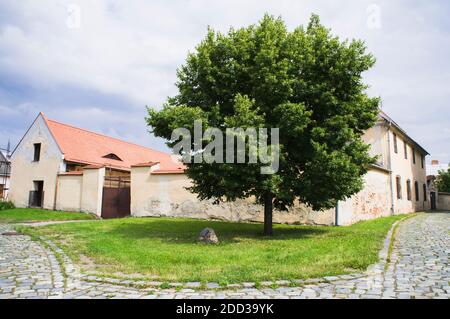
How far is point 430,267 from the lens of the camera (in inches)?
240

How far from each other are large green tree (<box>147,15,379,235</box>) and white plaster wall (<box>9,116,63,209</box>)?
16.7 meters

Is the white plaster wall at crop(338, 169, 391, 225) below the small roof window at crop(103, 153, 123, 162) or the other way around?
below

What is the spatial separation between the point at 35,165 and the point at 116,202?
9.05m

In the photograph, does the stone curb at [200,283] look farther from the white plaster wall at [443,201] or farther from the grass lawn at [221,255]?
the white plaster wall at [443,201]

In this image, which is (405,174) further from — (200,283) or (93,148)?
(93,148)

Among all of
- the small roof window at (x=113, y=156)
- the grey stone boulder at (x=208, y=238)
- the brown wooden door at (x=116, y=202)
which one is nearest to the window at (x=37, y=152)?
the small roof window at (x=113, y=156)

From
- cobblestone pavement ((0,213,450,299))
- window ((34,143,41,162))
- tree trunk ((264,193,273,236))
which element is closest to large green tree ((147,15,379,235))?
tree trunk ((264,193,273,236))

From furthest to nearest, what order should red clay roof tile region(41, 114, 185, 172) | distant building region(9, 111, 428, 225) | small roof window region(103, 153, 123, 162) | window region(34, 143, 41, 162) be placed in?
small roof window region(103, 153, 123, 162)
window region(34, 143, 41, 162)
red clay roof tile region(41, 114, 185, 172)
distant building region(9, 111, 428, 225)

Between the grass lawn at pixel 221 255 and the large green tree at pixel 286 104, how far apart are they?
1591 mm

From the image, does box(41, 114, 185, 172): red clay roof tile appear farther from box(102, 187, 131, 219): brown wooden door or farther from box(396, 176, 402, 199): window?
box(396, 176, 402, 199): window

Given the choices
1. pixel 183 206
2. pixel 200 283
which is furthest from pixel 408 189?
pixel 200 283

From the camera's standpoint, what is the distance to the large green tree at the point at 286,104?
9570 millimetres

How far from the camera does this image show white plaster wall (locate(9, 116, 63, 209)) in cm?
2372

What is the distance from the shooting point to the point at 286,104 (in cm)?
945
